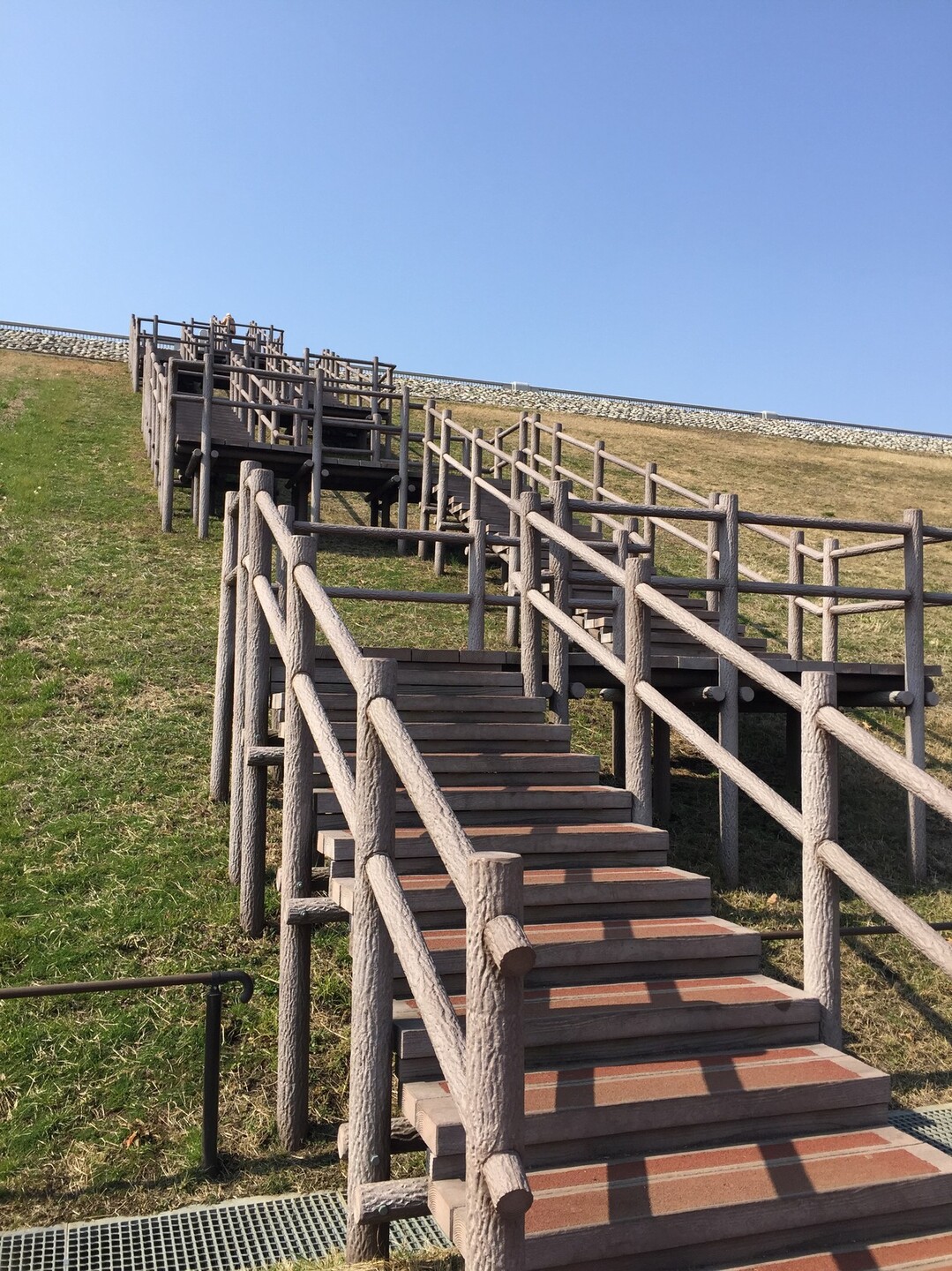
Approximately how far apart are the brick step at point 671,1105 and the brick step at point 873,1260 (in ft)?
1.42

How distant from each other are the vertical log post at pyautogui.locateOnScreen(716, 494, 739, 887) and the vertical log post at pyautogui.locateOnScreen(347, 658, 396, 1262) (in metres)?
3.87

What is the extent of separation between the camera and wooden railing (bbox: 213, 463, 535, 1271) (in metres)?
2.63

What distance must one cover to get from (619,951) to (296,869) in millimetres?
1379

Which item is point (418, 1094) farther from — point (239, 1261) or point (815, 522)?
point (815, 522)

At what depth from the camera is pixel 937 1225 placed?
347 cm

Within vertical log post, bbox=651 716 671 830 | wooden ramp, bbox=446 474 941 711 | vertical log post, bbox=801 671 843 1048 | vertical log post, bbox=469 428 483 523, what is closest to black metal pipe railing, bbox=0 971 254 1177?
vertical log post, bbox=801 671 843 1048

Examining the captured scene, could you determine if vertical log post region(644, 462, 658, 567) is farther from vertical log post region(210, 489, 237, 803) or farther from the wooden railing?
the wooden railing

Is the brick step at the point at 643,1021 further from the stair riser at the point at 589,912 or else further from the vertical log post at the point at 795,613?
the vertical log post at the point at 795,613

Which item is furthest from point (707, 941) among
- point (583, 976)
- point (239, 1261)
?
point (239, 1261)

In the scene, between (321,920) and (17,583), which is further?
(17,583)

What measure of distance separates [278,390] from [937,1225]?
18.6 m

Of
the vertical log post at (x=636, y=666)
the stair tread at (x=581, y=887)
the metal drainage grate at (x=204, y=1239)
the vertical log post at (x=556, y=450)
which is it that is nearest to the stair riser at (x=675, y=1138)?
the metal drainage grate at (x=204, y=1239)

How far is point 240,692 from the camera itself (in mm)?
6586

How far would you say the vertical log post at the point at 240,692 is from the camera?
6.04m
